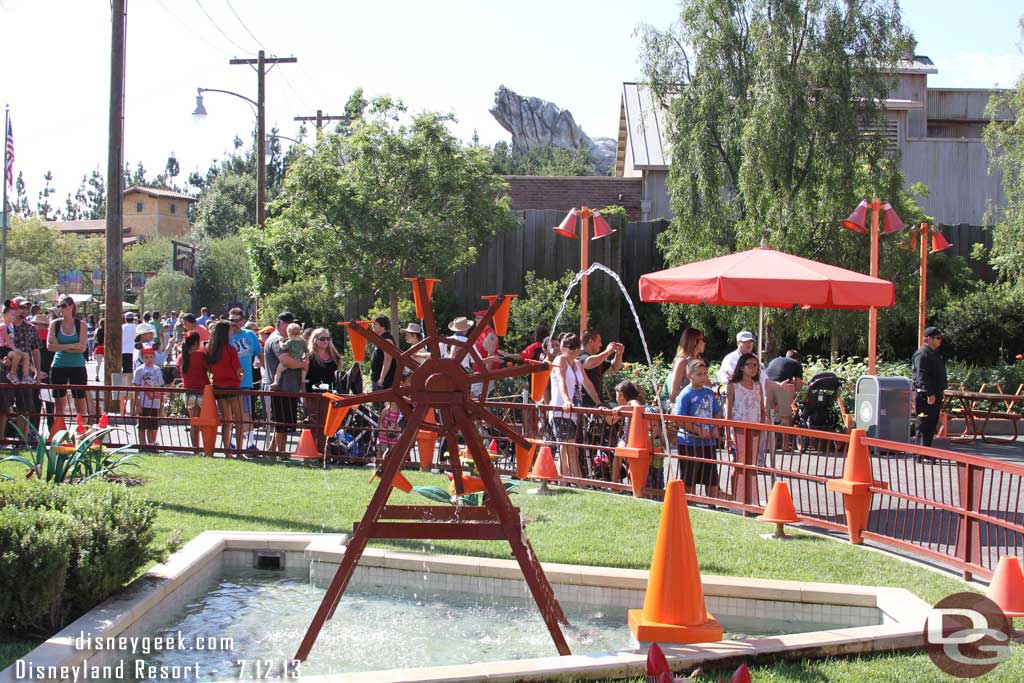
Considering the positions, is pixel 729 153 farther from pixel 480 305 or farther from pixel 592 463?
pixel 592 463

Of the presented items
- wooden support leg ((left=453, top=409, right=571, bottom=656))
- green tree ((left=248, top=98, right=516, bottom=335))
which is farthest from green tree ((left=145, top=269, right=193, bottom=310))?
wooden support leg ((left=453, top=409, right=571, bottom=656))

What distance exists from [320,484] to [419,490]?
2.79 meters

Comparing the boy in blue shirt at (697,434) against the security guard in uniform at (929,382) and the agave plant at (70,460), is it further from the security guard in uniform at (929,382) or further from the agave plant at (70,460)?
the agave plant at (70,460)

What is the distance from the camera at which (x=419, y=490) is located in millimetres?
8141

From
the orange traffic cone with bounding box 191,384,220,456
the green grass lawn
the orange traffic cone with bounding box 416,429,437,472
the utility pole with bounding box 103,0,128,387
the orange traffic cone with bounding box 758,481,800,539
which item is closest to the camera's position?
the green grass lawn

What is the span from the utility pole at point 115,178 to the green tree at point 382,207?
720 centimetres

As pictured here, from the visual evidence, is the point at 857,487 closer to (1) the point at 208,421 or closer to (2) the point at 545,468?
(2) the point at 545,468

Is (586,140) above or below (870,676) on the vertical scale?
above

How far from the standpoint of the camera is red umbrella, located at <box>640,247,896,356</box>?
11320mm

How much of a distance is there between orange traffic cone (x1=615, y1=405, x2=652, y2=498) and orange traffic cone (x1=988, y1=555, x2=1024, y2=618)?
4400mm

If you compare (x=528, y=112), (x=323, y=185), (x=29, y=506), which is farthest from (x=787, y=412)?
(x=528, y=112)

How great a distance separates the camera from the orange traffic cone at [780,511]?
858 cm

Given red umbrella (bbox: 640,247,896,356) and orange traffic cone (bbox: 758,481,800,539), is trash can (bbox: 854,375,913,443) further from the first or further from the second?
orange traffic cone (bbox: 758,481,800,539)

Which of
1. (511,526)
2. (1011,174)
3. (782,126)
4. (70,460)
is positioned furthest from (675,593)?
(1011,174)
